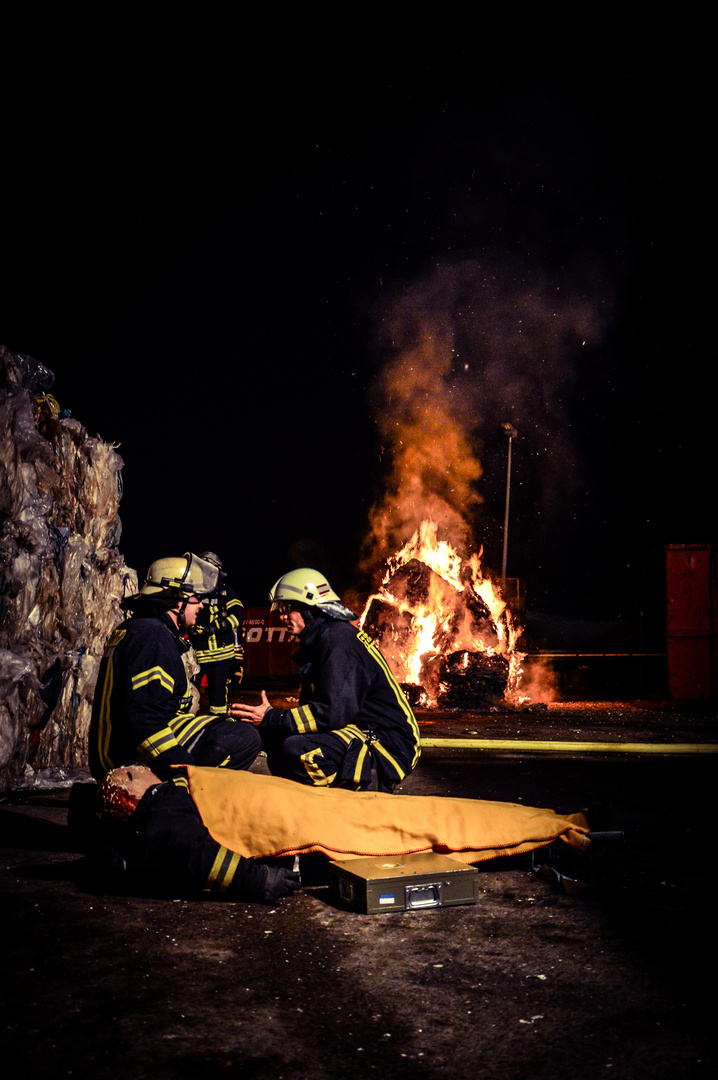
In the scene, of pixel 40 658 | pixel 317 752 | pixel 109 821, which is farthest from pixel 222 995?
pixel 40 658

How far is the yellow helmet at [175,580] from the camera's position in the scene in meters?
5.67

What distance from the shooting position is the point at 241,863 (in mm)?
4375

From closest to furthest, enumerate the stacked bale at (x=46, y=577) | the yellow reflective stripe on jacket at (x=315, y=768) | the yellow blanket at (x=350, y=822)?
the yellow blanket at (x=350, y=822), the yellow reflective stripe on jacket at (x=315, y=768), the stacked bale at (x=46, y=577)

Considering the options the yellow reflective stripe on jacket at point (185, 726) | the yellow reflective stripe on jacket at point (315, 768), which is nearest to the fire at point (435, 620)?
the yellow reflective stripe on jacket at point (315, 768)

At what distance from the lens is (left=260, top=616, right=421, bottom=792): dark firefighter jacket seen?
17.6 feet

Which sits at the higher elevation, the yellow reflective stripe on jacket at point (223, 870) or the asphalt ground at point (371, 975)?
the yellow reflective stripe on jacket at point (223, 870)

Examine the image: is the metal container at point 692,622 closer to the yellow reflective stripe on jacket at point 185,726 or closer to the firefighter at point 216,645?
the firefighter at point 216,645

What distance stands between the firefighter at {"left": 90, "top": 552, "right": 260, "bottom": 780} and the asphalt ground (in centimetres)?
75

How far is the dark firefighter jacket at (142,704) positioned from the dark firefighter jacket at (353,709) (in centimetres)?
67

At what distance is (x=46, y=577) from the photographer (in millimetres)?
8844

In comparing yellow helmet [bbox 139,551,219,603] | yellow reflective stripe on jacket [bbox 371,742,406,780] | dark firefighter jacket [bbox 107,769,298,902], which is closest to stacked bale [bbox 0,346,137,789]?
yellow helmet [bbox 139,551,219,603]

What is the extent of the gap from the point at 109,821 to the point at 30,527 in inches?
186

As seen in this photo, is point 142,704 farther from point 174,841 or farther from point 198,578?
point 198,578

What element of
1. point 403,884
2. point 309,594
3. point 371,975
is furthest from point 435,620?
point 371,975
